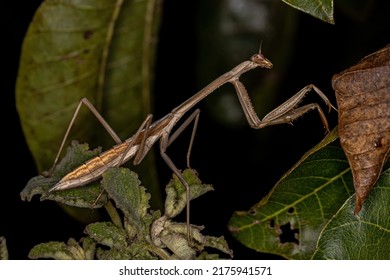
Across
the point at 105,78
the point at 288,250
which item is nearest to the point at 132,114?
the point at 105,78

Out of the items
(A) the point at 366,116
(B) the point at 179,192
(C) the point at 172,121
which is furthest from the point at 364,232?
(C) the point at 172,121

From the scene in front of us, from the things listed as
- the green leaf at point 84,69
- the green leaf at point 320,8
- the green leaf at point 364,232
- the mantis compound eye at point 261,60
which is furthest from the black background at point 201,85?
the green leaf at point 320,8

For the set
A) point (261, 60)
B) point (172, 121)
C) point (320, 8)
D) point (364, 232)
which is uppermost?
point (320, 8)

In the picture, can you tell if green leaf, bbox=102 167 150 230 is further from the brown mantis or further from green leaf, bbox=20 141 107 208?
the brown mantis

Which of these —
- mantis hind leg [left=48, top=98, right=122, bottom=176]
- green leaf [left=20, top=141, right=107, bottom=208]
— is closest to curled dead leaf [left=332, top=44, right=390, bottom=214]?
green leaf [left=20, top=141, right=107, bottom=208]

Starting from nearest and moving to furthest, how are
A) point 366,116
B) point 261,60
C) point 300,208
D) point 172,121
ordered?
point 366,116
point 300,208
point 261,60
point 172,121

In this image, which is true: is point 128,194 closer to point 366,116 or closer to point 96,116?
point 366,116
